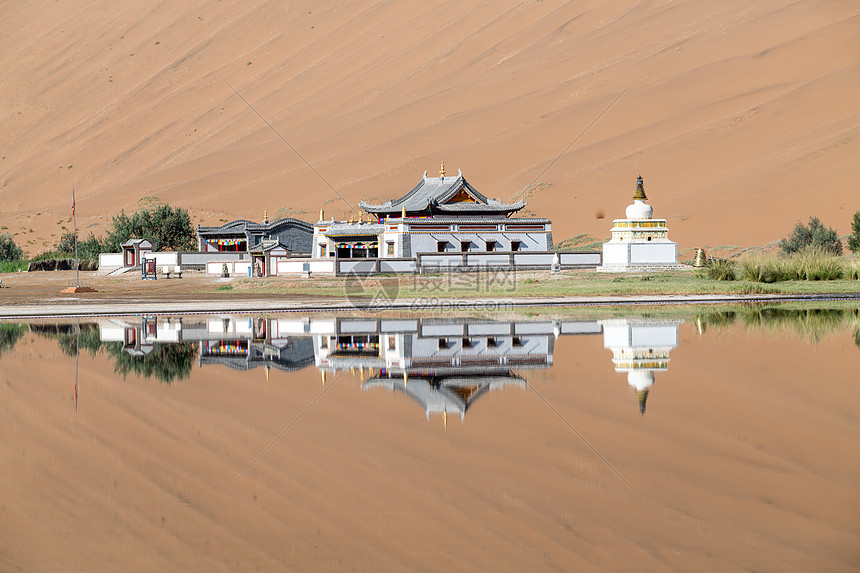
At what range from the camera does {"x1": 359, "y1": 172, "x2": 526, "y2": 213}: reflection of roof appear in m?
59.1

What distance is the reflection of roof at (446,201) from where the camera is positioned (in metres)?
59.1

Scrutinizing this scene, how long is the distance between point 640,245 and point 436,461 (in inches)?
1640

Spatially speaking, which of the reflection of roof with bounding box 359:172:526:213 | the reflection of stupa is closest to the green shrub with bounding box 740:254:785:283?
the reflection of stupa

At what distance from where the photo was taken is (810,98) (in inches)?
3568

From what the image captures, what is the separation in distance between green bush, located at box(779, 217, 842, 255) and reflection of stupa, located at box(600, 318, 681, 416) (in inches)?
1385

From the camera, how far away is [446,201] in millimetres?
60188

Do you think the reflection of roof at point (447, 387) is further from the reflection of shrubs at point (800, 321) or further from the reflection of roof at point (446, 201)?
the reflection of roof at point (446, 201)

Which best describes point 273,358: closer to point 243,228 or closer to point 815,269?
point 815,269

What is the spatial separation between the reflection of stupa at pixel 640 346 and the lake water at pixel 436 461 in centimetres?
12

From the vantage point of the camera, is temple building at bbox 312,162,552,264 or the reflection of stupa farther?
temple building at bbox 312,162,552,264

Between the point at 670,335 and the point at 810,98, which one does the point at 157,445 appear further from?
the point at 810,98

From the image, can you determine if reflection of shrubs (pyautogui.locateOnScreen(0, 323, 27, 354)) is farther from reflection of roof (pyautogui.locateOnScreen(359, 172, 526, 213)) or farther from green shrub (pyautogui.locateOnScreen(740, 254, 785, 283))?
reflection of roof (pyautogui.locateOnScreen(359, 172, 526, 213))

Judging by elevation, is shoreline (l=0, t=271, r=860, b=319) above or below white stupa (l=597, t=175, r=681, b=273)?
below

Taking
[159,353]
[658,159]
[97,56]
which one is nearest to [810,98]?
[658,159]
